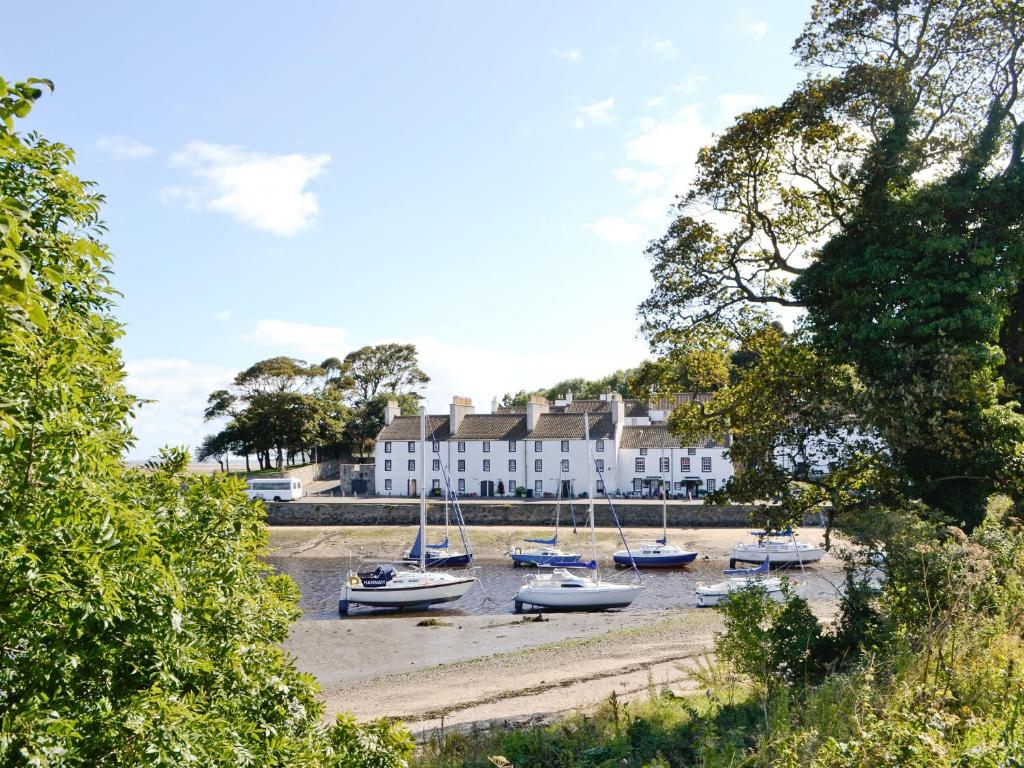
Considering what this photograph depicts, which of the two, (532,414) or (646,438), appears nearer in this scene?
(646,438)

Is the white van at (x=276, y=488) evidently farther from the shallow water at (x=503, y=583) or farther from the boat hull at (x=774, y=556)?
the boat hull at (x=774, y=556)

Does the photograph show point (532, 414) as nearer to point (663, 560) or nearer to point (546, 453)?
point (546, 453)

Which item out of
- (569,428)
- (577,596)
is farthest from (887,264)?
(569,428)

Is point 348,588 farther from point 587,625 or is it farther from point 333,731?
point 333,731

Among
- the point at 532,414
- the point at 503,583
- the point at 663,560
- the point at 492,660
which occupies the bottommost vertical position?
the point at 503,583

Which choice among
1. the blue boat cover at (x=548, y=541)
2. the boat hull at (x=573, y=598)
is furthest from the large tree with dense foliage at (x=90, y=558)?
the blue boat cover at (x=548, y=541)

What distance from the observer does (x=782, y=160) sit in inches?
744

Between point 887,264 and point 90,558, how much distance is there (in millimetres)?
14881

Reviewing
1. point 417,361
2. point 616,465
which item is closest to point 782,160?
point 616,465

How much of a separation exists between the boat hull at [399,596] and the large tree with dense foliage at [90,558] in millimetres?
32621

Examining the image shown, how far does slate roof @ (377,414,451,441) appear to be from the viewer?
81.1 meters

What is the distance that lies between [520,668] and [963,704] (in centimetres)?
1803

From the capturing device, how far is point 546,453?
256ft

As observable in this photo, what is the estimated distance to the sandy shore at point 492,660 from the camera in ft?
63.2
